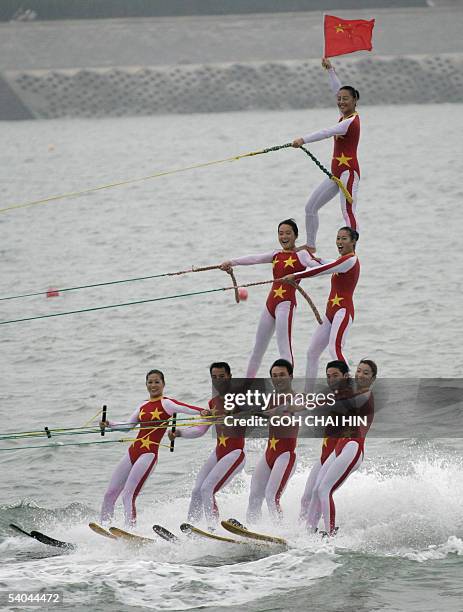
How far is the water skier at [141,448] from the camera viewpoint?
17.1 m

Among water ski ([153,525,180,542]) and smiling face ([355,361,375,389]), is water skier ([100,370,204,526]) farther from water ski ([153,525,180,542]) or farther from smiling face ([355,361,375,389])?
smiling face ([355,361,375,389])

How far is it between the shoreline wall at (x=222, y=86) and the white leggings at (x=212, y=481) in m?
67.4

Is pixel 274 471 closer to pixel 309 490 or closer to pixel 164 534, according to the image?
pixel 309 490

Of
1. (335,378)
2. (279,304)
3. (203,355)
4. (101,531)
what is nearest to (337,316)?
(279,304)

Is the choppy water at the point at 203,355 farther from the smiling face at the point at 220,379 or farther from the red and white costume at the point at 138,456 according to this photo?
the smiling face at the point at 220,379

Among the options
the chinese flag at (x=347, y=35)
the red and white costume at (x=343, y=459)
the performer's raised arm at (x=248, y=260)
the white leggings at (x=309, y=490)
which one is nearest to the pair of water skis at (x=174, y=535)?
the white leggings at (x=309, y=490)

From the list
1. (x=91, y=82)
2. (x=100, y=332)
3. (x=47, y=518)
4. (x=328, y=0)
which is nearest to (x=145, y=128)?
(x=91, y=82)

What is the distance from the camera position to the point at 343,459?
16453 mm

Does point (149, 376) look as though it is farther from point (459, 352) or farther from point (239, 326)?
point (239, 326)

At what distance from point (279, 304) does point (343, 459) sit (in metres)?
2.14

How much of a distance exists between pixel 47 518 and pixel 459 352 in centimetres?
1189

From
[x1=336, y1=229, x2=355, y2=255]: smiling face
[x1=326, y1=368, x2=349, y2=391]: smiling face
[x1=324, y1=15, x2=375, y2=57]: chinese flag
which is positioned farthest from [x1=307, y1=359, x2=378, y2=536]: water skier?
[x1=324, y1=15, x2=375, y2=57]: chinese flag

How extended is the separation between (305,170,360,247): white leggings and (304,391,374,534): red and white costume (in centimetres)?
216

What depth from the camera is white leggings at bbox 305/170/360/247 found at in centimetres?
1694
